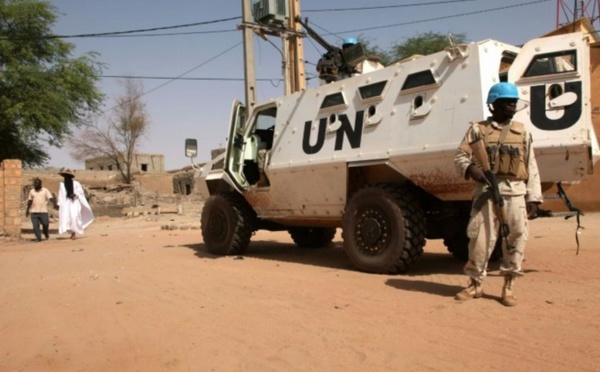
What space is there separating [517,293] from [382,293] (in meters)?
1.19

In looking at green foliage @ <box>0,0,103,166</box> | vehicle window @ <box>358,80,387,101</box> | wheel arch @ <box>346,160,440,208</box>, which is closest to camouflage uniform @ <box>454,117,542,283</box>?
wheel arch @ <box>346,160,440,208</box>

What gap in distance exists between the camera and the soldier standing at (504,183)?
4.24 meters

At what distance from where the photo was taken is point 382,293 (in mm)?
4934

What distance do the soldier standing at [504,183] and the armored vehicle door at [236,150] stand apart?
448cm

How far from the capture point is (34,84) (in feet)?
64.3

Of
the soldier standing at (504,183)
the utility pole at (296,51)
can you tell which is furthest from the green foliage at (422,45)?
the soldier standing at (504,183)

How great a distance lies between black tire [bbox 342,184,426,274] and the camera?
5.62 meters

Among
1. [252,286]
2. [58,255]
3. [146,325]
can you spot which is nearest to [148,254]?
[58,255]

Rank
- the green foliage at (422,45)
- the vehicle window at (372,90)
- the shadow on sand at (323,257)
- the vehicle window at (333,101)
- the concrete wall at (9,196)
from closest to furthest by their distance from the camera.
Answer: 1. the vehicle window at (372,90)
2. the shadow on sand at (323,257)
3. the vehicle window at (333,101)
4. the concrete wall at (9,196)
5. the green foliage at (422,45)

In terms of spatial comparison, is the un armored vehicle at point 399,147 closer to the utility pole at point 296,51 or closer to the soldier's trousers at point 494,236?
the soldier's trousers at point 494,236

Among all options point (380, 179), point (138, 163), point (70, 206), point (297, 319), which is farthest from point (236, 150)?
point (138, 163)

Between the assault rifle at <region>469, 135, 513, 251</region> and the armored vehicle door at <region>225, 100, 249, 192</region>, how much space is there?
4.55 metres

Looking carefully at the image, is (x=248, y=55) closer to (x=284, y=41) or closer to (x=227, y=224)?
(x=284, y=41)

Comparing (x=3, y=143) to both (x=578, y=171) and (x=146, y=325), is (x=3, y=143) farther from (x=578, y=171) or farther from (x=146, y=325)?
(x=578, y=171)
